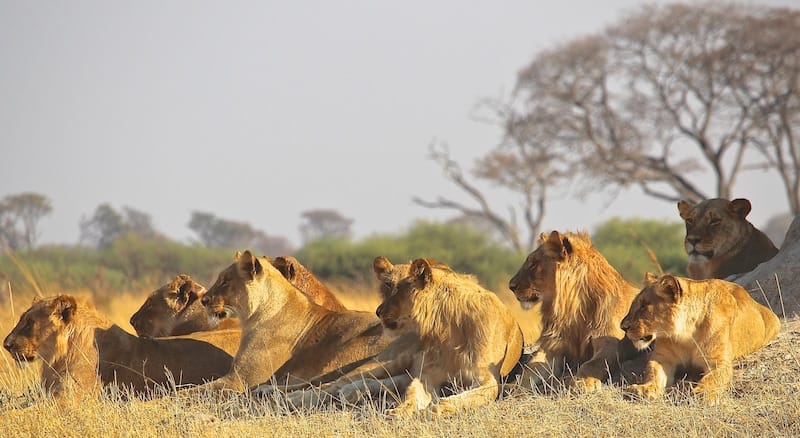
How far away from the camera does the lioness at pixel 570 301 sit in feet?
19.6

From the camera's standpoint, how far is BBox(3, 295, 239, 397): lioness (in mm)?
6199

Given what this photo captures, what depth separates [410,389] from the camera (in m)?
5.71

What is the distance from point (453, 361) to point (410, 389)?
260 mm

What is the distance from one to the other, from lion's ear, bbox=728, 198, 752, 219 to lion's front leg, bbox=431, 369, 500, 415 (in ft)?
8.74

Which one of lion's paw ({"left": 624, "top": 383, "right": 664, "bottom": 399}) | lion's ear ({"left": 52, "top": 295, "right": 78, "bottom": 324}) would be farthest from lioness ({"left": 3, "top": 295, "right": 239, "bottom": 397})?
lion's paw ({"left": 624, "top": 383, "right": 664, "bottom": 399})

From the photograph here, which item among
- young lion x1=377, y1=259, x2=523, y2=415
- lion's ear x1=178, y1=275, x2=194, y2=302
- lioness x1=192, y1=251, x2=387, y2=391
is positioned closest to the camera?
young lion x1=377, y1=259, x2=523, y2=415

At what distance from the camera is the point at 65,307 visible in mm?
6285

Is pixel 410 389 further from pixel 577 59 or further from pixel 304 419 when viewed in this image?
pixel 577 59

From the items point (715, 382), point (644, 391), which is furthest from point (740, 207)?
point (644, 391)

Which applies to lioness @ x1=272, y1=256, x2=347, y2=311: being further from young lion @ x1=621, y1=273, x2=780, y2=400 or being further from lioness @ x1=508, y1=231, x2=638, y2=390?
young lion @ x1=621, y1=273, x2=780, y2=400

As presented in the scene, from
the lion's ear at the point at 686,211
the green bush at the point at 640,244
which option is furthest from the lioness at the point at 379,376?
the green bush at the point at 640,244

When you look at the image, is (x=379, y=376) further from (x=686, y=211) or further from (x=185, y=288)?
(x=686, y=211)

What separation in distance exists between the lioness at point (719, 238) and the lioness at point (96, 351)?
3.00 meters

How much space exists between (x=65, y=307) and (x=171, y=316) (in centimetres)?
110
